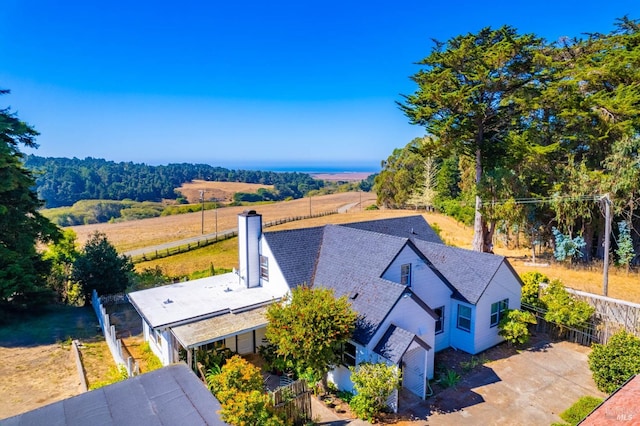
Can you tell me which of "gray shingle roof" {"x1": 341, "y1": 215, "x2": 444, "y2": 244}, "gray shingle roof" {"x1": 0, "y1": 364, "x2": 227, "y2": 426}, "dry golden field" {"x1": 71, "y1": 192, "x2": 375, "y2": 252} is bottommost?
"dry golden field" {"x1": 71, "y1": 192, "x2": 375, "y2": 252}

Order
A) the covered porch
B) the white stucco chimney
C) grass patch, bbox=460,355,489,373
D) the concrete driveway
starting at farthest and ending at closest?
the white stucco chimney → grass patch, bbox=460,355,489,373 → the covered porch → the concrete driveway

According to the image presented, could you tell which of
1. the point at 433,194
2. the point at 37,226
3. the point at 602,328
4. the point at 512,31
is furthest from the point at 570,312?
the point at 433,194

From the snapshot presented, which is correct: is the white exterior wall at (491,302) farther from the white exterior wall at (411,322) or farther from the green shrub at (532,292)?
the white exterior wall at (411,322)

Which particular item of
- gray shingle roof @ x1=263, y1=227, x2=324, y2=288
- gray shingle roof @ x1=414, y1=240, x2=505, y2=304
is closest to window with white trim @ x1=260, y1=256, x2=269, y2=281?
gray shingle roof @ x1=263, y1=227, x2=324, y2=288

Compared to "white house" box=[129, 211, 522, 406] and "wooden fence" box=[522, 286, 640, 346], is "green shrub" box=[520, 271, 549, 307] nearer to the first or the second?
"wooden fence" box=[522, 286, 640, 346]

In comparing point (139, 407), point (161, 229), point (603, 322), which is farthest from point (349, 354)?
point (161, 229)

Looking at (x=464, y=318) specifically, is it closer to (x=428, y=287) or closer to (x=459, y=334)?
(x=459, y=334)

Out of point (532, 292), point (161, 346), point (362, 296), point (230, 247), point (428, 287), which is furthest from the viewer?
point (230, 247)
